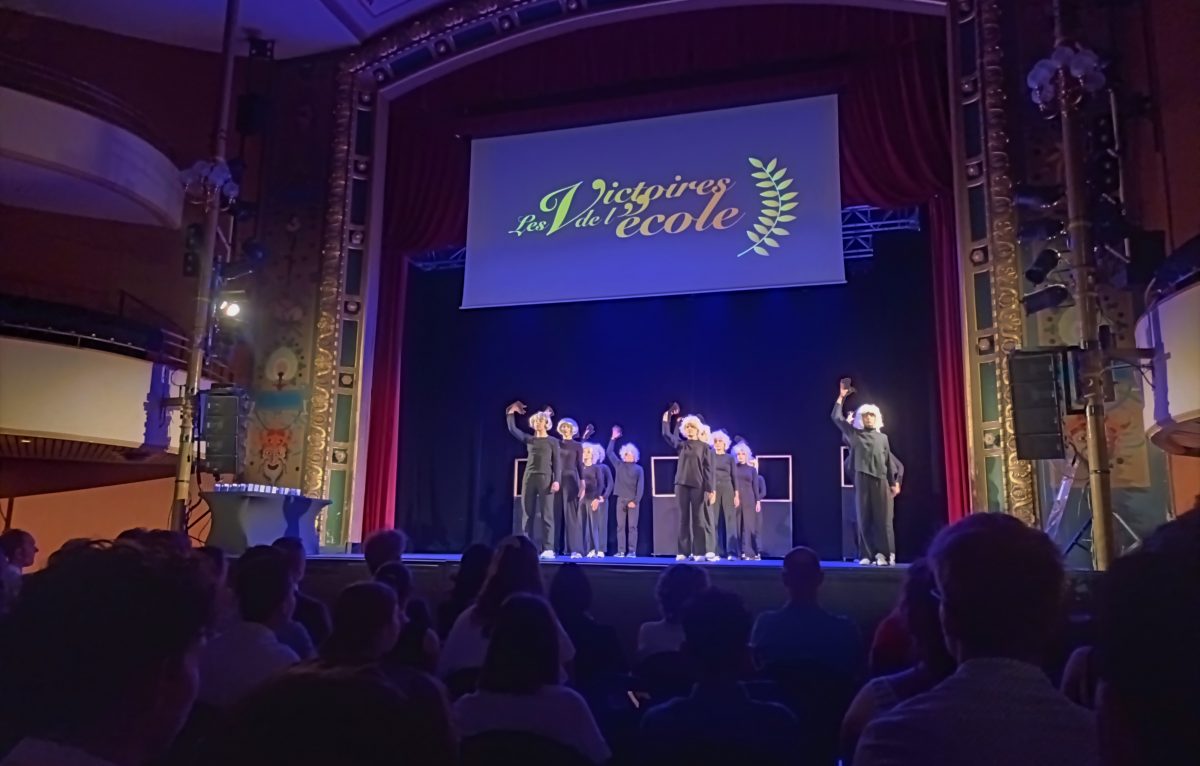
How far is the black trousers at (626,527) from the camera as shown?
9391mm

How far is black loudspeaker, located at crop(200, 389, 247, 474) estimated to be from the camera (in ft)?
26.3

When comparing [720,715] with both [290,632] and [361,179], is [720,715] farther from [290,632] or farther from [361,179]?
[361,179]

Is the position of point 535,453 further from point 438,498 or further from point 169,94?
point 169,94

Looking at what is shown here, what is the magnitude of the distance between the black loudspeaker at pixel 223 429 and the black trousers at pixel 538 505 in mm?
2539

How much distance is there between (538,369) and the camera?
424 inches

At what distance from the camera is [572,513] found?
348 inches

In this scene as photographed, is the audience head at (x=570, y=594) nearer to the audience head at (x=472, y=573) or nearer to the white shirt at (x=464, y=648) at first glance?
the audience head at (x=472, y=573)

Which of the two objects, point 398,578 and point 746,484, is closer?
point 398,578

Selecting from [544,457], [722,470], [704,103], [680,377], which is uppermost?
[704,103]

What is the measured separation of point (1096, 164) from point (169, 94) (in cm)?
930

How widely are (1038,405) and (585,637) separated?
4052 mm

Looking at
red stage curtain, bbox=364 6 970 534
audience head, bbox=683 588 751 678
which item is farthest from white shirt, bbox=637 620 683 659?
red stage curtain, bbox=364 6 970 534

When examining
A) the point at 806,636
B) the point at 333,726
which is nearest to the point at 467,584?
the point at 806,636

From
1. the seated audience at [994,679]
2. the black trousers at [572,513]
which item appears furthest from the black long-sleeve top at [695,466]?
the seated audience at [994,679]
